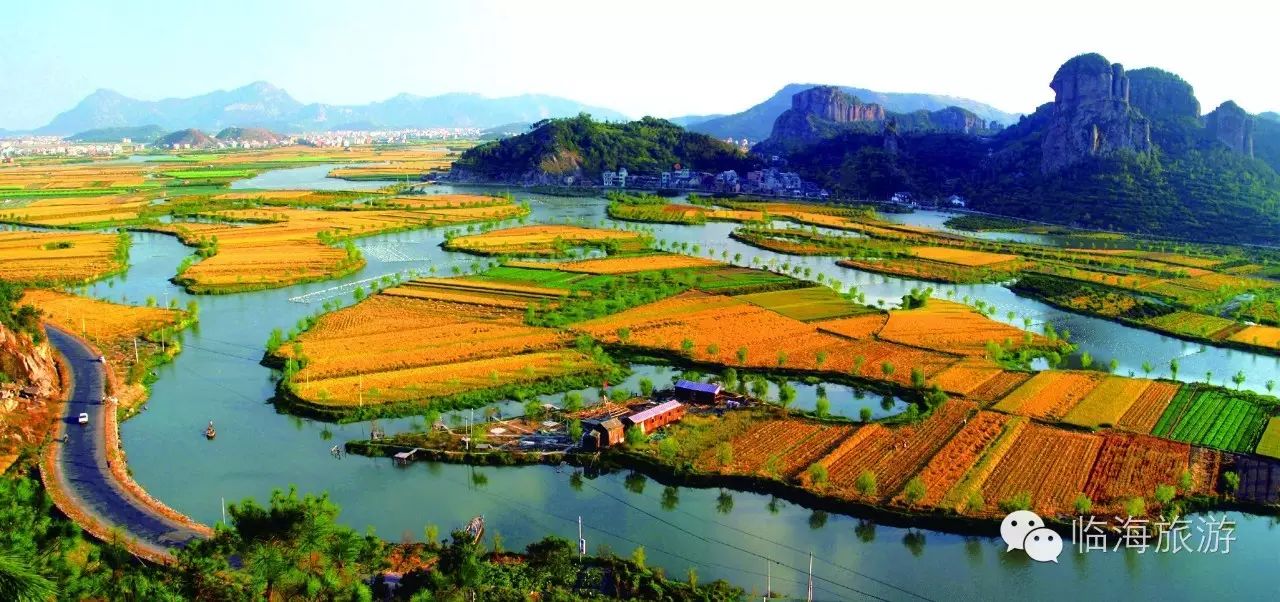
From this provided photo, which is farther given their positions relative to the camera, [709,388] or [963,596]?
[709,388]

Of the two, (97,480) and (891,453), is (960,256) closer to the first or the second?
(891,453)

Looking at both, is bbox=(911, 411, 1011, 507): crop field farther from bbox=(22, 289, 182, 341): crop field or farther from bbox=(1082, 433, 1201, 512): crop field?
bbox=(22, 289, 182, 341): crop field

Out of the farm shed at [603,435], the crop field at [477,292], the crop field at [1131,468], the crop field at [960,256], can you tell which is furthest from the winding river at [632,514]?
the crop field at [960,256]

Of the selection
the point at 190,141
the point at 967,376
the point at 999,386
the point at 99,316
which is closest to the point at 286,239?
the point at 99,316

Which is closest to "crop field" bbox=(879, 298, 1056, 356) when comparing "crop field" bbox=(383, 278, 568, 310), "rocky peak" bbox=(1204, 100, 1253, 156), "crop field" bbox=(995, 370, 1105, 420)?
"crop field" bbox=(995, 370, 1105, 420)

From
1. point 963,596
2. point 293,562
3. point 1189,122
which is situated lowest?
point 963,596

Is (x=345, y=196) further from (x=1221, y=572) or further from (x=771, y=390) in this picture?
(x=1221, y=572)

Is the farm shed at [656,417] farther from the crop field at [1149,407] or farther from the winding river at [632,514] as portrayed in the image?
the crop field at [1149,407]

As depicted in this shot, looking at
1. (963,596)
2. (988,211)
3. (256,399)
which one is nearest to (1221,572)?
(963,596)
